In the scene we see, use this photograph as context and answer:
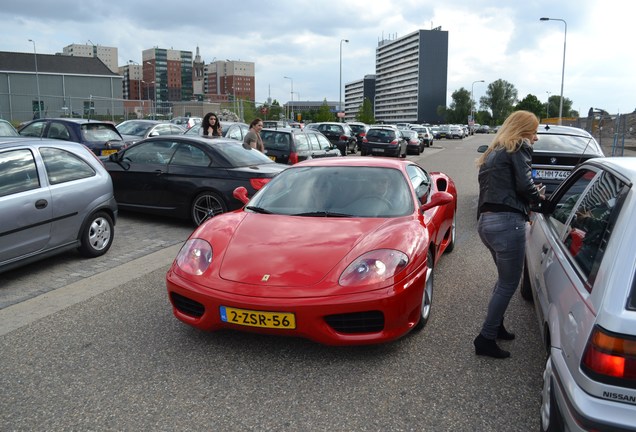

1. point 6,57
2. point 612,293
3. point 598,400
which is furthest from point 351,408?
point 6,57

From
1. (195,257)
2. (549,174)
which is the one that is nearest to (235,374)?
(195,257)

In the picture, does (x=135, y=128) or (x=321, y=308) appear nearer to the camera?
(x=321, y=308)

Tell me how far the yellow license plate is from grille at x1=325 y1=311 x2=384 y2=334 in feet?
0.83

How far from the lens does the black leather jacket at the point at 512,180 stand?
3529mm

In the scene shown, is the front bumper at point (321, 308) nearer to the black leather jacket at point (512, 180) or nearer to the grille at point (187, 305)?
the grille at point (187, 305)

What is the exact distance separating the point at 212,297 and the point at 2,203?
9.28ft

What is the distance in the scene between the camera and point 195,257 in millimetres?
4020

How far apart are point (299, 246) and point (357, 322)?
0.73 m

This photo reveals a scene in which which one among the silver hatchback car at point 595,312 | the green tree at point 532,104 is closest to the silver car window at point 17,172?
the silver hatchback car at point 595,312

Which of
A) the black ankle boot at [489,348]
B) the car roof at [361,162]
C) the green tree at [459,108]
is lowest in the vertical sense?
the black ankle boot at [489,348]

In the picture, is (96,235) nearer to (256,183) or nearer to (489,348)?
(256,183)

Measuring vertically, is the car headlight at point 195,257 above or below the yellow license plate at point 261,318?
above

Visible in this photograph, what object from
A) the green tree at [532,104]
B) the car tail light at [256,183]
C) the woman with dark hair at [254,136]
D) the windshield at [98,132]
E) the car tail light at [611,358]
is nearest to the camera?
the car tail light at [611,358]

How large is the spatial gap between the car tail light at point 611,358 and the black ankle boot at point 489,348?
1580 mm
